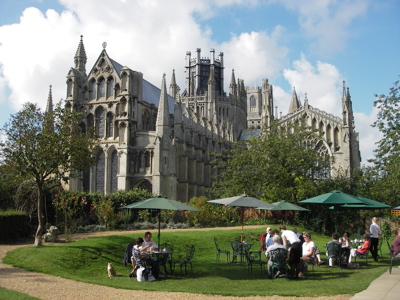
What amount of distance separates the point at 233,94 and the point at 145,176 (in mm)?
51551

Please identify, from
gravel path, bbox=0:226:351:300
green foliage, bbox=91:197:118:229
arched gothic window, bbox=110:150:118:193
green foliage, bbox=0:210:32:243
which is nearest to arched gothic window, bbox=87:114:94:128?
arched gothic window, bbox=110:150:118:193

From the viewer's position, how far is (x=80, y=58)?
4844 cm

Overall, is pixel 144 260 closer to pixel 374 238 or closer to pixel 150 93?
pixel 374 238

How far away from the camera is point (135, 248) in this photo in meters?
14.1

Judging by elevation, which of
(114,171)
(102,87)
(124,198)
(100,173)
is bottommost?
(124,198)

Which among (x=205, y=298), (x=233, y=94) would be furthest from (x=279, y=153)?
(x=233, y=94)

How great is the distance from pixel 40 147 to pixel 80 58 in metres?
32.6

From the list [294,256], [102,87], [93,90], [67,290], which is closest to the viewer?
[67,290]

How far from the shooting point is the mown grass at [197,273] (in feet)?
38.0

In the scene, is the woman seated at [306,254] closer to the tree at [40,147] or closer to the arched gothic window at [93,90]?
the tree at [40,147]

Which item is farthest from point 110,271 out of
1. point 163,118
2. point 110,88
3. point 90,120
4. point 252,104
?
point 252,104

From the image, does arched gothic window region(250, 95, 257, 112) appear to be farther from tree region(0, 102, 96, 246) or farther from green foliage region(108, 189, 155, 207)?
tree region(0, 102, 96, 246)

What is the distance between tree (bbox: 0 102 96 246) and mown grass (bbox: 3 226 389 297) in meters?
2.32

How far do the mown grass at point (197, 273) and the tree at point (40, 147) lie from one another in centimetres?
232
